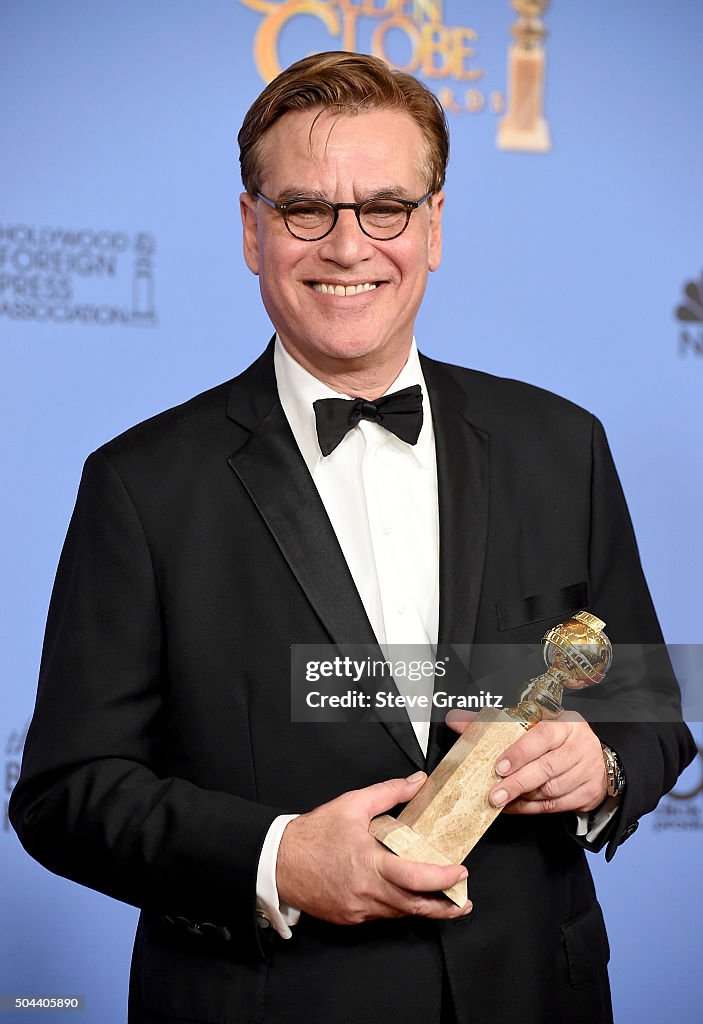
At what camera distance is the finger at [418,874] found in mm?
1400

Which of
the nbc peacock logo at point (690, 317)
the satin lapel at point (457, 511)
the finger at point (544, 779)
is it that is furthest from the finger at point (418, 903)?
the nbc peacock logo at point (690, 317)

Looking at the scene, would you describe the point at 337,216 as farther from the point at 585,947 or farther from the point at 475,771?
the point at 585,947

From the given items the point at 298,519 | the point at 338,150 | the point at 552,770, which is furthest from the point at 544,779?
the point at 338,150

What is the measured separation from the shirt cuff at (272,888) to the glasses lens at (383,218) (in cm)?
81

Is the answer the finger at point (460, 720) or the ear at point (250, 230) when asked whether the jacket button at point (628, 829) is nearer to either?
the finger at point (460, 720)

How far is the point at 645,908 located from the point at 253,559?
1732 mm

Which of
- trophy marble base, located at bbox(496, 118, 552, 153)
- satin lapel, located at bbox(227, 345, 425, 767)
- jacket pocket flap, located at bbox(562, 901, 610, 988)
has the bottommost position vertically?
jacket pocket flap, located at bbox(562, 901, 610, 988)

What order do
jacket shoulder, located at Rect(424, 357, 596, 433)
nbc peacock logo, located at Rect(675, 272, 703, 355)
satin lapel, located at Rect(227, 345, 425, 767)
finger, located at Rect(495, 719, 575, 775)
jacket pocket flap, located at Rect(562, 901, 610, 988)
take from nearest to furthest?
finger, located at Rect(495, 719, 575, 775), satin lapel, located at Rect(227, 345, 425, 767), jacket pocket flap, located at Rect(562, 901, 610, 988), jacket shoulder, located at Rect(424, 357, 596, 433), nbc peacock logo, located at Rect(675, 272, 703, 355)

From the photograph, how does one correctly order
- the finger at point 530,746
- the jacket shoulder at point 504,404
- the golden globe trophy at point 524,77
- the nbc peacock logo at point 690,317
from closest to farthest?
the finger at point 530,746
the jacket shoulder at point 504,404
the golden globe trophy at point 524,77
the nbc peacock logo at point 690,317

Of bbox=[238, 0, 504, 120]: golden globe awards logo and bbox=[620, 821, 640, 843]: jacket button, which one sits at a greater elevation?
bbox=[238, 0, 504, 120]: golden globe awards logo

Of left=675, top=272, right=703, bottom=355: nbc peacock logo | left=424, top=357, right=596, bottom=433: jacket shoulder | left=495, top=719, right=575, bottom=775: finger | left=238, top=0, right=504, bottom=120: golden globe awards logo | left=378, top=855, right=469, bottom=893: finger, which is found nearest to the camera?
left=378, top=855, right=469, bottom=893: finger

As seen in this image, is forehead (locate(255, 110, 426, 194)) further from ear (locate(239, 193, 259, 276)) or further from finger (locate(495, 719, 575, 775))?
finger (locate(495, 719, 575, 775))

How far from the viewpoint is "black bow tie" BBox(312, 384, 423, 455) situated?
174cm

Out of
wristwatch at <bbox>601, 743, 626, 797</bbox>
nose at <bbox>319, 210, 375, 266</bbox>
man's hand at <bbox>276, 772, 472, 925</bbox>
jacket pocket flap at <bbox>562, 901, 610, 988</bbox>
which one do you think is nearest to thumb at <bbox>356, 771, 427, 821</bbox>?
man's hand at <bbox>276, 772, 472, 925</bbox>
